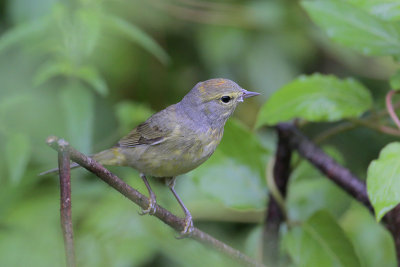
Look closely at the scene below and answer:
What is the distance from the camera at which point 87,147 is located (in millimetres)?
2916

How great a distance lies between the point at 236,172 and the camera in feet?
9.87

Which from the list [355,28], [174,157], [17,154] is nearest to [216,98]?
[174,157]

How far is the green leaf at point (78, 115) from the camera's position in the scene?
292cm

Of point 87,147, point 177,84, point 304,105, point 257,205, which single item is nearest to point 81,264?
point 87,147

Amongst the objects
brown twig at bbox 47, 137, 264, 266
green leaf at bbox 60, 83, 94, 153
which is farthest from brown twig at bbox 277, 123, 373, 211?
green leaf at bbox 60, 83, 94, 153

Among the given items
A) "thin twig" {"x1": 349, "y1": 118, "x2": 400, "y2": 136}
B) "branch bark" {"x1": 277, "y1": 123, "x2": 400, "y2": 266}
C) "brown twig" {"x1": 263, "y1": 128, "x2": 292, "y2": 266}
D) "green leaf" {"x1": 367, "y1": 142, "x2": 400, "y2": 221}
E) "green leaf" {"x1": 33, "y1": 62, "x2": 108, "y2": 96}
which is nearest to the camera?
"green leaf" {"x1": 367, "y1": 142, "x2": 400, "y2": 221}

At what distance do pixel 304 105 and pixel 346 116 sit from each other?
0.23 m

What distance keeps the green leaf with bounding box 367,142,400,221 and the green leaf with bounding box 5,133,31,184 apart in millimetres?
1869

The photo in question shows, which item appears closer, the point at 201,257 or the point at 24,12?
the point at 201,257

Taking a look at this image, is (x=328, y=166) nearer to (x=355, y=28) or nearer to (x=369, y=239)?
(x=355, y=28)

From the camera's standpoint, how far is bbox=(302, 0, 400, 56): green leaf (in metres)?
2.48

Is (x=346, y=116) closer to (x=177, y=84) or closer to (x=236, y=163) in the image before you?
(x=236, y=163)

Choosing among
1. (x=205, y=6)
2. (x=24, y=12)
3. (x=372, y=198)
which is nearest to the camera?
(x=372, y=198)

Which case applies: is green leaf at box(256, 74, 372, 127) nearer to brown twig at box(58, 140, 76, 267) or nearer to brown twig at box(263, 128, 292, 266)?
brown twig at box(263, 128, 292, 266)
